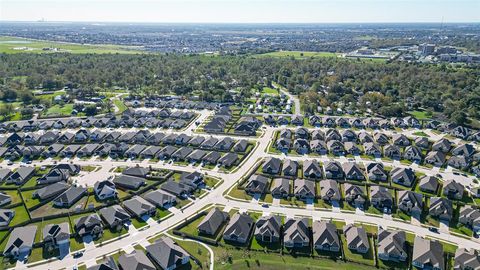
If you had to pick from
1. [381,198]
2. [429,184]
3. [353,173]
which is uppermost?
[353,173]

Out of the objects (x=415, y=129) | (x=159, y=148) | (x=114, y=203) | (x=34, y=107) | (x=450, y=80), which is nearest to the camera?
(x=114, y=203)

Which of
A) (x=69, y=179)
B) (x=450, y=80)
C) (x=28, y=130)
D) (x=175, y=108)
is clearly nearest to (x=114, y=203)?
(x=69, y=179)

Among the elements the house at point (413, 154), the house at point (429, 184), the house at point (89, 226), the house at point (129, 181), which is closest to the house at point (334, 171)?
the house at point (429, 184)

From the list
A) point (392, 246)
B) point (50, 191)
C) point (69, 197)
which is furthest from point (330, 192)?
point (50, 191)

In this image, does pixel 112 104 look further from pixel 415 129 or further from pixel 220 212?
pixel 415 129

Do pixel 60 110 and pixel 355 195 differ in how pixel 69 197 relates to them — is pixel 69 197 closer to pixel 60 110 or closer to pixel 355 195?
pixel 355 195

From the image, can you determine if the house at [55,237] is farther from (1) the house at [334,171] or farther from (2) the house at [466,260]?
(2) the house at [466,260]
